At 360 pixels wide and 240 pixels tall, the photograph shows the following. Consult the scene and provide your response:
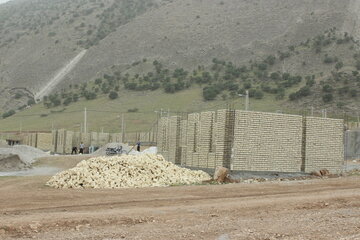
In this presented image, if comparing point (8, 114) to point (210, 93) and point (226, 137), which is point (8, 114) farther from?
point (226, 137)

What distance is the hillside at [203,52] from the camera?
62.5 meters

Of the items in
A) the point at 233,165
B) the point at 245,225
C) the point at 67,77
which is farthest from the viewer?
the point at 67,77

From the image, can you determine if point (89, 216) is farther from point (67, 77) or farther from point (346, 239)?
point (67, 77)

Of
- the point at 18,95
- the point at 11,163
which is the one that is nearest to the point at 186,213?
the point at 11,163

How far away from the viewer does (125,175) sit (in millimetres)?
18141

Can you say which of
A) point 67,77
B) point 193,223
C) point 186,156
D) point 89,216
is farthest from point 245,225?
point 67,77

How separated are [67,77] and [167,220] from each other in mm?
78282

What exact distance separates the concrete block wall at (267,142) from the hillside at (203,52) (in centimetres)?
3338

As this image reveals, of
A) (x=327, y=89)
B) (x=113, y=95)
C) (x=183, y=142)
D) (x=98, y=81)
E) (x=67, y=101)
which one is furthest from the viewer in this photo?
(x=98, y=81)

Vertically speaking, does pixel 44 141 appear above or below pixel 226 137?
below

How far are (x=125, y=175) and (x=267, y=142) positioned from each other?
19.7ft

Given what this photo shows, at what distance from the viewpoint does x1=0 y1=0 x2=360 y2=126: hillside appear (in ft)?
205

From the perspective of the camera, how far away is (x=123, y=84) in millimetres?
74875

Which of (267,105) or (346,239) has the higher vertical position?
(267,105)
